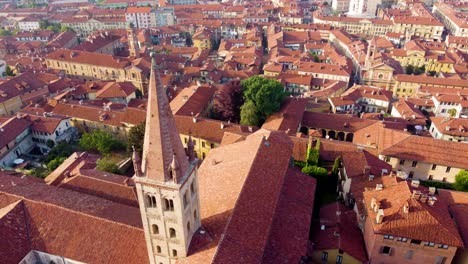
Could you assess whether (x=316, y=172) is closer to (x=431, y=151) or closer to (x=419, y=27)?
(x=431, y=151)

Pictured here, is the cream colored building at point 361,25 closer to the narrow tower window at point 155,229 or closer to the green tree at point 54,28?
the green tree at point 54,28

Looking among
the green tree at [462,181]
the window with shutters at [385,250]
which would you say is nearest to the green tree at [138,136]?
the window with shutters at [385,250]

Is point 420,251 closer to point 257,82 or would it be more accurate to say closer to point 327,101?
point 257,82

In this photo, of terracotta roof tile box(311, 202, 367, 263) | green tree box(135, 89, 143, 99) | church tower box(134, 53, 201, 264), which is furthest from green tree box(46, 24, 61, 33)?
church tower box(134, 53, 201, 264)

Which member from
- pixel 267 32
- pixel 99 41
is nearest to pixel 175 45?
pixel 99 41

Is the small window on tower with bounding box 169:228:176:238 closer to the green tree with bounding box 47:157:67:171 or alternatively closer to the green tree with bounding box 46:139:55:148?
the green tree with bounding box 47:157:67:171

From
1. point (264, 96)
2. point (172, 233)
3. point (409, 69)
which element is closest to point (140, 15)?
point (409, 69)

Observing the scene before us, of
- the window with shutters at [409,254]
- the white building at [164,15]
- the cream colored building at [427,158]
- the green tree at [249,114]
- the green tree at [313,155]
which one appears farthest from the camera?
the white building at [164,15]
